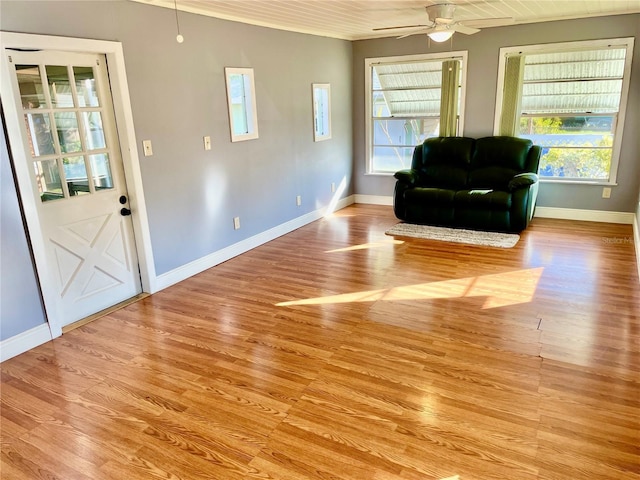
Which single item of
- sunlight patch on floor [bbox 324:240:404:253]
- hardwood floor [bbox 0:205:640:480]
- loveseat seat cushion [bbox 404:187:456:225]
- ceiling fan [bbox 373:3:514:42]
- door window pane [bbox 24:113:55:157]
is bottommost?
hardwood floor [bbox 0:205:640:480]

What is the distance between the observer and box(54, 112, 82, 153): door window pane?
10.6ft

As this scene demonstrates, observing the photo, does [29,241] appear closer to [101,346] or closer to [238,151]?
[101,346]

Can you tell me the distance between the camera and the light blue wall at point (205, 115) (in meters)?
3.50

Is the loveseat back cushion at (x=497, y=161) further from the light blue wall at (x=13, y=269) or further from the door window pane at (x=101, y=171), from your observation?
the light blue wall at (x=13, y=269)

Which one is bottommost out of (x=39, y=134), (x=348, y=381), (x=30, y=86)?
(x=348, y=381)

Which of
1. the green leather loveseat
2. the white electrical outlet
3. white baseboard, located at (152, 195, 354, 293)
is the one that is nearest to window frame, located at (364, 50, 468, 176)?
the green leather loveseat

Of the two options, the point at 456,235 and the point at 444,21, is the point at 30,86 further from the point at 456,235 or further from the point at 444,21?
the point at 456,235

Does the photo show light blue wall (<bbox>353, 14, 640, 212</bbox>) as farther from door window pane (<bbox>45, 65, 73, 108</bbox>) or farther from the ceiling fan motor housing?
door window pane (<bbox>45, 65, 73, 108</bbox>)

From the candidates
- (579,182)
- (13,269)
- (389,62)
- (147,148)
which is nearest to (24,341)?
(13,269)

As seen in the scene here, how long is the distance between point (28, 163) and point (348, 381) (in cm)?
252

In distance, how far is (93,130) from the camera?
11.4 ft

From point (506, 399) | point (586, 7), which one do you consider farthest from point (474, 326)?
point (586, 7)

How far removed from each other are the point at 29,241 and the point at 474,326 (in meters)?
3.11

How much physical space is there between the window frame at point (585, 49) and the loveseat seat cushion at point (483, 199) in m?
1.18
